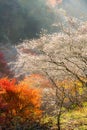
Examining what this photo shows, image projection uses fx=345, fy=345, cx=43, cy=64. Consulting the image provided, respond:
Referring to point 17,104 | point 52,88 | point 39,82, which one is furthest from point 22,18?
point 17,104

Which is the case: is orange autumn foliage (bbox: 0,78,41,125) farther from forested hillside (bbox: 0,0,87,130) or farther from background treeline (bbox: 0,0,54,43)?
background treeline (bbox: 0,0,54,43)

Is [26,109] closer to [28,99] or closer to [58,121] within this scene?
[28,99]

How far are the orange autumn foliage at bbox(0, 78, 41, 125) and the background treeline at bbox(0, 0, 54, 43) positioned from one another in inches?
1388

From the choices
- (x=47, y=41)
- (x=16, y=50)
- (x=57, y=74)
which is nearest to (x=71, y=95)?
(x=57, y=74)

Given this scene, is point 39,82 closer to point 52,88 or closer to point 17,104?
point 52,88

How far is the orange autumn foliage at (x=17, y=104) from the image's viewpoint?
26516 mm

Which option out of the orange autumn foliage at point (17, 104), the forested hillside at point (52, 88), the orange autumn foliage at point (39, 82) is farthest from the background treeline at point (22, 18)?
the orange autumn foliage at point (17, 104)

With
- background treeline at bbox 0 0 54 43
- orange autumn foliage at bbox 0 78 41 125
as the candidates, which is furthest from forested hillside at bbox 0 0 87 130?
background treeline at bbox 0 0 54 43

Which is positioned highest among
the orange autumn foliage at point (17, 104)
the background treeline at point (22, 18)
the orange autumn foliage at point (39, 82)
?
the background treeline at point (22, 18)

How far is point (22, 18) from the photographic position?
71438 millimetres

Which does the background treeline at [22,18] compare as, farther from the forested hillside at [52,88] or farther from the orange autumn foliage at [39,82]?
the orange autumn foliage at [39,82]

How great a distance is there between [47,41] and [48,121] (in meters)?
8.52

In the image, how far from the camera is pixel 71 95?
107 ft

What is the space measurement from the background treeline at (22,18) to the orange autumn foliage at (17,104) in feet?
116
